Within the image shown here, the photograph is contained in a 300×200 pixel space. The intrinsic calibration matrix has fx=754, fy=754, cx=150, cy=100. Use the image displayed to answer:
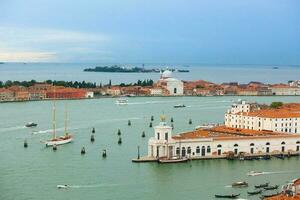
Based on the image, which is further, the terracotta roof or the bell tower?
the terracotta roof

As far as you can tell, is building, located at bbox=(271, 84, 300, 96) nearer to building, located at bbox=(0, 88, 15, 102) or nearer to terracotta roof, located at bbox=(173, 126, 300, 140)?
building, located at bbox=(0, 88, 15, 102)

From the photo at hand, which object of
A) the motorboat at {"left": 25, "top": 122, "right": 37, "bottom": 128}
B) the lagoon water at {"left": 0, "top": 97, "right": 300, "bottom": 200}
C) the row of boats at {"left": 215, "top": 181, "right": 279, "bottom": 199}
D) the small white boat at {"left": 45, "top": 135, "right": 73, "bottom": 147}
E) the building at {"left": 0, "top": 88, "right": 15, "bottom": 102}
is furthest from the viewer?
the building at {"left": 0, "top": 88, "right": 15, "bottom": 102}

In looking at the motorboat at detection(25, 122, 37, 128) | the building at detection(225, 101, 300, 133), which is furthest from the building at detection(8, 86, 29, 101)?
the building at detection(225, 101, 300, 133)

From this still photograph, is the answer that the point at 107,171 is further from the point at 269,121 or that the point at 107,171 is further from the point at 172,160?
the point at 269,121

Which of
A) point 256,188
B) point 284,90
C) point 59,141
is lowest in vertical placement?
point 256,188

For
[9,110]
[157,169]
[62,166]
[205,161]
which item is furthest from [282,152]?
[9,110]

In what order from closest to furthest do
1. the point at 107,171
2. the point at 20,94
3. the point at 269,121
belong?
1. the point at 107,171
2. the point at 269,121
3. the point at 20,94

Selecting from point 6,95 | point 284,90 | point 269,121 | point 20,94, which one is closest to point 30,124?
point 269,121

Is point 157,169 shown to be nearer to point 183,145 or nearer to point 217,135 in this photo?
point 183,145
